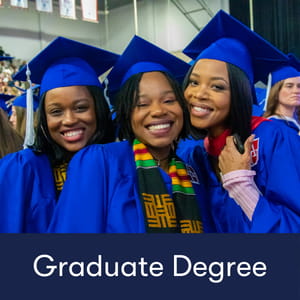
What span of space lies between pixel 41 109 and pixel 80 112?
0.19 metres

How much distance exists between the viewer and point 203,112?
2.00m

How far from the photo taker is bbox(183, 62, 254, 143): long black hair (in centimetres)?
197

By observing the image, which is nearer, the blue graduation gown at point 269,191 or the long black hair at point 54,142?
the blue graduation gown at point 269,191

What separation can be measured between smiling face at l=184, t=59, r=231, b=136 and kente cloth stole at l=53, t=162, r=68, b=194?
0.62m

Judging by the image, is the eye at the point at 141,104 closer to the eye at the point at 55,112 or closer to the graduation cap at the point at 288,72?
the eye at the point at 55,112

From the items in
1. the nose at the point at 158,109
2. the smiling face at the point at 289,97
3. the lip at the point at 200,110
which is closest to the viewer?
the nose at the point at 158,109

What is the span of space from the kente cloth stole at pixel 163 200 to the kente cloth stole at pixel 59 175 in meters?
0.38

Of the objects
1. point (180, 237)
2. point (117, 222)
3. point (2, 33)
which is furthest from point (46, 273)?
point (2, 33)

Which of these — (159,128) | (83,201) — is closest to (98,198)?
(83,201)

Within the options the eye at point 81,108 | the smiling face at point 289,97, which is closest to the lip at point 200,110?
the eye at point 81,108

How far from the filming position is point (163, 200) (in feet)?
5.98

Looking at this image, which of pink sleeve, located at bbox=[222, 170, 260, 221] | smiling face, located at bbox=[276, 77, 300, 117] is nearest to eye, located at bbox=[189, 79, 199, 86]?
pink sleeve, located at bbox=[222, 170, 260, 221]

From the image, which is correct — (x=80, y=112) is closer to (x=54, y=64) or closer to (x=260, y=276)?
(x=54, y=64)

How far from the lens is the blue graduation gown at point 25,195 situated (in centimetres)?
194
